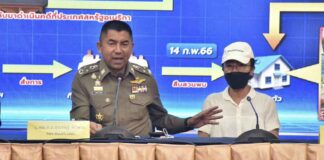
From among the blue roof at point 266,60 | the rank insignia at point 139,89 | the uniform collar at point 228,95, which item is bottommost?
the uniform collar at point 228,95

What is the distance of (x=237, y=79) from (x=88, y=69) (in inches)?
36.1

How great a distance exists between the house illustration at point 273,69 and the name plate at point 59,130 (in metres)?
1.50

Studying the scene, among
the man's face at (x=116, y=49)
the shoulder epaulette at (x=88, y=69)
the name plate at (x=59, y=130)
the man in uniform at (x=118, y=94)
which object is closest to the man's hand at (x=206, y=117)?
the man in uniform at (x=118, y=94)

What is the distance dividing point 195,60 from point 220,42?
194mm

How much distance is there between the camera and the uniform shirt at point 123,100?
10.0 ft

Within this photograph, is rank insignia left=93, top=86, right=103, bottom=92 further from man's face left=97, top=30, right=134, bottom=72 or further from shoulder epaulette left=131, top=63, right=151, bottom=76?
shoulder epaulette left=131, top=63, right=151, bottom=76

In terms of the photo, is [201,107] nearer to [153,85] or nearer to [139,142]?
[153,85]

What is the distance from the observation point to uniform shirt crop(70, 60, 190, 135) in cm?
305

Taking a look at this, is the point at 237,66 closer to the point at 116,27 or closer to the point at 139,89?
the point at 139,89

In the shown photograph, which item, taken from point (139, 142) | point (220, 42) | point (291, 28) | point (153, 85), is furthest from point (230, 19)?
point (139, 142)

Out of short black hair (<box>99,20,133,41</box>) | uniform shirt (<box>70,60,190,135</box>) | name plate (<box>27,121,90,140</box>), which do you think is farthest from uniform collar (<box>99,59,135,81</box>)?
name plate (<box>27,121,90,140</box>)

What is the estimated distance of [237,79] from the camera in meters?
3.03

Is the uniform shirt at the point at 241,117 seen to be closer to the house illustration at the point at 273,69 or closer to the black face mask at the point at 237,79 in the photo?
the black face mask at the point at 237,79

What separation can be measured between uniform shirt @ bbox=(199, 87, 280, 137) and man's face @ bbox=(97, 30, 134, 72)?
0.60 meters
